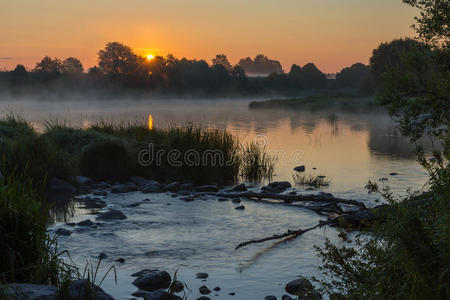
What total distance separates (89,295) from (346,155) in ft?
64.8

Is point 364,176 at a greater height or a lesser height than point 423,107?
lesser

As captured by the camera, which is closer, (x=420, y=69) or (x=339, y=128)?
(x=420, y=69)

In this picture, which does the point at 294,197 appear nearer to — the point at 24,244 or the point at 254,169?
the point at 254,169

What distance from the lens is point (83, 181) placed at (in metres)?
15.6

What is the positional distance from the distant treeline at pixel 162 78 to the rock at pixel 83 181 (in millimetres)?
93624

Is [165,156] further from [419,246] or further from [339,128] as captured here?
[339,128]

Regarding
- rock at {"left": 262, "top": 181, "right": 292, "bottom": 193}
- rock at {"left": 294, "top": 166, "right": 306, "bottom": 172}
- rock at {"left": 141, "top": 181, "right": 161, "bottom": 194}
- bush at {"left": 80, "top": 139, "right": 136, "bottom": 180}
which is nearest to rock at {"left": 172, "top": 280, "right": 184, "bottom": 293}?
rock at {"left": 141, "top": 181, "right": 161, "bottom": 194}

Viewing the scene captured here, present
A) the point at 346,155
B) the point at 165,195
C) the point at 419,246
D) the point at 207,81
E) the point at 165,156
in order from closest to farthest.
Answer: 1. the point at 419,246
2. the point at 165,195
3. the point at 165,156
4. the point at 346,155
5. the point at 207,81

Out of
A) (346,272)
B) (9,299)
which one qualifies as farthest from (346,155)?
(9,299)

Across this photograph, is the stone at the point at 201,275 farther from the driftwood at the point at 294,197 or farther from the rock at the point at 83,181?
the rock at the point at 83,181

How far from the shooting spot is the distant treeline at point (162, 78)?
104 metres

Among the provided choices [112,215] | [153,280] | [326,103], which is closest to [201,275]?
[153,280]

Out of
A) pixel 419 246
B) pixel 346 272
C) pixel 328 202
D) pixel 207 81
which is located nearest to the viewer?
pixel 419 246

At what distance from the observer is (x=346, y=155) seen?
939 inches
